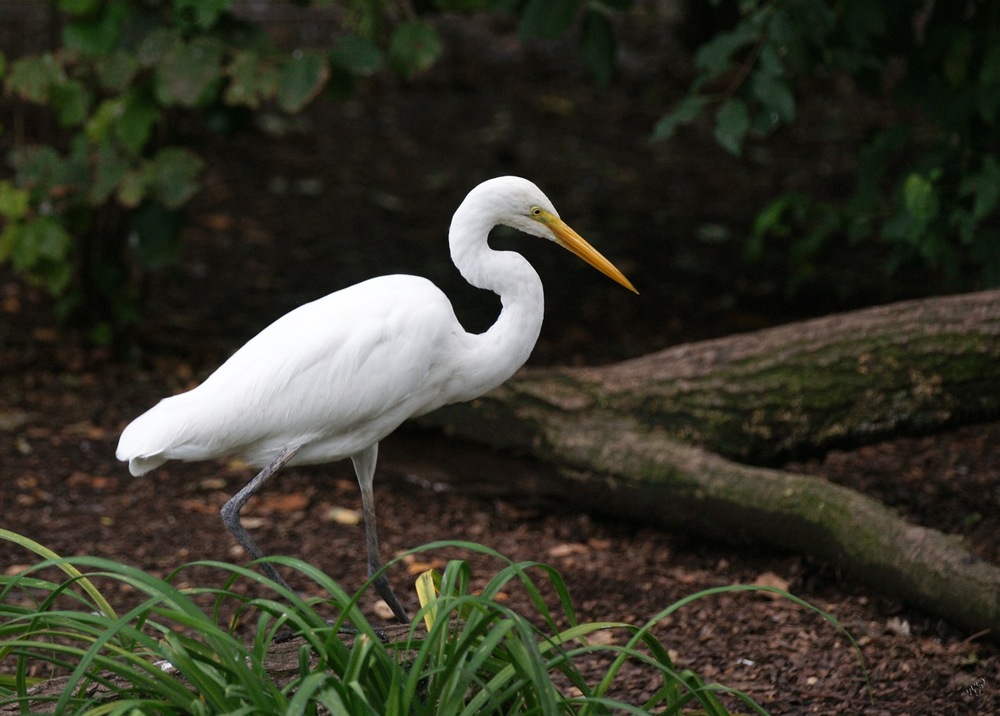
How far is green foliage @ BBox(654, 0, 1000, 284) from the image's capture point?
4.18 m

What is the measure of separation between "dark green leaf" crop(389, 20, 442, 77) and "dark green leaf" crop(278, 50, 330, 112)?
1.13 ft

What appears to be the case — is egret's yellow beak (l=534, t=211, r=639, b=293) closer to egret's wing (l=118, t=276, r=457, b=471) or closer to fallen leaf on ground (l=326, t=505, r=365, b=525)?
egret's wing (l=118, t=276, r=457, b=471)

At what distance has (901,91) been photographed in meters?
4.83

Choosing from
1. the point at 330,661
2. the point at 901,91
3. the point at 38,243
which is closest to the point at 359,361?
the point at 330,661

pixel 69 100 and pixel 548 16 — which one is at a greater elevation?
pixel 548 16

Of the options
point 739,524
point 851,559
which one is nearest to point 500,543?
point 739,524

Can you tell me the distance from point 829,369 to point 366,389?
74.7 inches

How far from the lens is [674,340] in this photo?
248 inches

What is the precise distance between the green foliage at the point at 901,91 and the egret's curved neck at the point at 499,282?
137 cm

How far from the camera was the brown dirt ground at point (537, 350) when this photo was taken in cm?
362

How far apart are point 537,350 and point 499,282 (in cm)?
310

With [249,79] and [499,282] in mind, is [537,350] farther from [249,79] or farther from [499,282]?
[499,282]

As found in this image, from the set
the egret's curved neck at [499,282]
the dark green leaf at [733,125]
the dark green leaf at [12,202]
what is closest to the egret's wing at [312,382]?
the egret's curved neck at [499,282]

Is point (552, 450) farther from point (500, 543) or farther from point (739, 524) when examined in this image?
point (739, 524)
